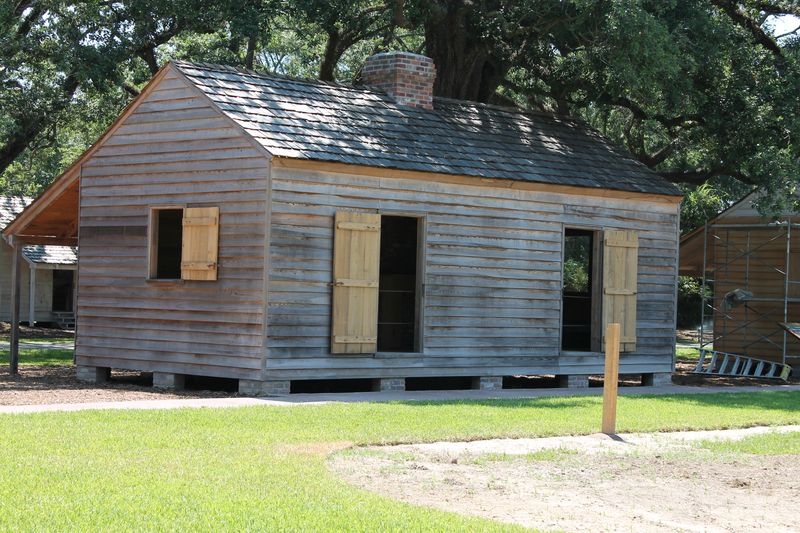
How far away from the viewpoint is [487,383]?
18.3 meters

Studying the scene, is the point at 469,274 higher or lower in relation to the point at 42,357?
higher

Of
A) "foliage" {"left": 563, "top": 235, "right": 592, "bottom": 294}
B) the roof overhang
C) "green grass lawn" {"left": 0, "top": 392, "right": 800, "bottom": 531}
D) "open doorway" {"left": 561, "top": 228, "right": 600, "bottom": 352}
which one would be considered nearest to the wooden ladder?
"open doorway" {"left": 561, "top": 228, "right": 600, "bottom": 352}

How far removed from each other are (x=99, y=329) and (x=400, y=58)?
6621 millimetres

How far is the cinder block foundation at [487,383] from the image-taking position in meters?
18.2

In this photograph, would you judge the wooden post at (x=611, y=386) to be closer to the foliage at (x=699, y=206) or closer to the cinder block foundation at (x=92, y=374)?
the cinder block foundation at (x=92, y=374)

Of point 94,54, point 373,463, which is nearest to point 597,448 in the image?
point 373,463

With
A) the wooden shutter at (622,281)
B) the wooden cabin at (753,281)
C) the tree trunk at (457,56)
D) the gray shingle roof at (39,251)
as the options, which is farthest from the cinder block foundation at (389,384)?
the gray shingle roof at (39,251)

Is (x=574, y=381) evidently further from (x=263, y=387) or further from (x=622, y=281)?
(x=263, y=387)

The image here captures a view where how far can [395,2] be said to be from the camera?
71.6ft

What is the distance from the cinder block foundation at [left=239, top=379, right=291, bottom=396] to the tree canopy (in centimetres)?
782

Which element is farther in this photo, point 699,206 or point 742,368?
point 699,206

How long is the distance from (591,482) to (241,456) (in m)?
2.82

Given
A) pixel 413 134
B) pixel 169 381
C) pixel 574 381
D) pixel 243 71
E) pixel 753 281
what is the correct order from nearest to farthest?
1. pixel 169 381
2. pixel 243 71
3. pixel 413 134
4. pixel 574 381
5. pixel 753 281

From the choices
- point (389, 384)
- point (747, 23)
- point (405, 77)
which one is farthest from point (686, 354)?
point (389, 384)
